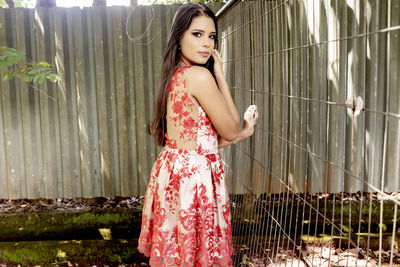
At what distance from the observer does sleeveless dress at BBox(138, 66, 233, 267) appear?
5.47 feet

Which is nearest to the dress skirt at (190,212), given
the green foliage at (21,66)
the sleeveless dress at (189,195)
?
the sleeveless dress at (189,195)

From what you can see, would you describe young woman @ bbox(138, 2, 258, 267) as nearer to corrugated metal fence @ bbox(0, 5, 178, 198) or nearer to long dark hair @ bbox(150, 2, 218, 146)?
long dark hair @ bbox(150, 2, 218, 146)

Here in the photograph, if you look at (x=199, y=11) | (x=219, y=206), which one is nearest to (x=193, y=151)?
(x=219, y=206)

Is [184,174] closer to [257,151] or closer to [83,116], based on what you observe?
[257,151]

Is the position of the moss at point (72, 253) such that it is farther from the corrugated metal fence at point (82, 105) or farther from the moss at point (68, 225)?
the corrugated metal fence at point (82, 105)

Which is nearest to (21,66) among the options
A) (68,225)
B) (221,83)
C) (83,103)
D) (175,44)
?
(83,103)

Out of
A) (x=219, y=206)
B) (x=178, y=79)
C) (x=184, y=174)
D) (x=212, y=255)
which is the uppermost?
(x=178, y=79)

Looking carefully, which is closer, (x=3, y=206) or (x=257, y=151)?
(x=257, y=151)

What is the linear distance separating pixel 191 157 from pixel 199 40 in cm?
50

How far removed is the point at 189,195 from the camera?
1674mm

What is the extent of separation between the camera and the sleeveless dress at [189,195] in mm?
1667

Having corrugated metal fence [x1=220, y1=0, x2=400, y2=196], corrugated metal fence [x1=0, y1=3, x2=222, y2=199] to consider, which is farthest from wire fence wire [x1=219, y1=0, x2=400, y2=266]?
corrugated metal fence [x1=0, y1=3, x2=222, y2=199]

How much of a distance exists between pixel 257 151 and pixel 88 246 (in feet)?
5.44

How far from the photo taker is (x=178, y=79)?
1665 millimetres
